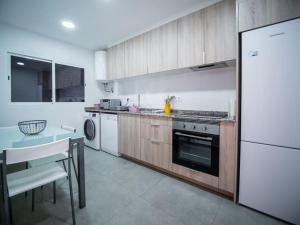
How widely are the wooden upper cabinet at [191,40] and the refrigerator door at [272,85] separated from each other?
0.65 metres

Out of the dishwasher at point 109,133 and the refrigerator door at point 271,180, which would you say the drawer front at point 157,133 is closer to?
the dishwasher at point 109,133

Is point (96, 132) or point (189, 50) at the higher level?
point (189, 50)

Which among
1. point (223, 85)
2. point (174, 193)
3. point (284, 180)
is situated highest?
point (223, 85)

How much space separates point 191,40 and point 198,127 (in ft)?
4.21

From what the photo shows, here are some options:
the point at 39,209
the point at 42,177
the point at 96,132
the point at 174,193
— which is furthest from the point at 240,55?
the point at 96,132

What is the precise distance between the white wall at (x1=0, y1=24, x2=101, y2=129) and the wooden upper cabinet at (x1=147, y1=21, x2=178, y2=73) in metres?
2.00

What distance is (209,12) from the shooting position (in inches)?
77.5

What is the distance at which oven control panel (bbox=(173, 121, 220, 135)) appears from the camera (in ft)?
5.85

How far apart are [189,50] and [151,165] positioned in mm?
1971

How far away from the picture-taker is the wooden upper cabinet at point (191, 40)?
206 cm

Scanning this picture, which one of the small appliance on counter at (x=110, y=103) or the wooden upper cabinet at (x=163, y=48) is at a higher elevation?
the wooden upper cabinet at (x=163, y=48)

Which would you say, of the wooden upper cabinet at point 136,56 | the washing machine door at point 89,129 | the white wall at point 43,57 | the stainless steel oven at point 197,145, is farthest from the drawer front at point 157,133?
the white wall at point 43,57

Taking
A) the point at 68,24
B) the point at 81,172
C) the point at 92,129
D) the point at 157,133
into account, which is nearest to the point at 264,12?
the point at 157,133

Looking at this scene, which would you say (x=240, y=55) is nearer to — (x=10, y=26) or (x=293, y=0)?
(x=293, y=0)
